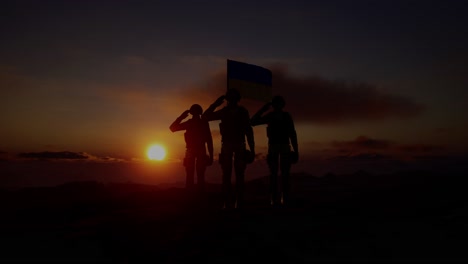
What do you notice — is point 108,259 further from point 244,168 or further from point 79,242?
point 244,168

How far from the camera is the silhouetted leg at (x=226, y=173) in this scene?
924 centimetres

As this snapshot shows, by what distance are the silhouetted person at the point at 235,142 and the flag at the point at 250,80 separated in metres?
1.64

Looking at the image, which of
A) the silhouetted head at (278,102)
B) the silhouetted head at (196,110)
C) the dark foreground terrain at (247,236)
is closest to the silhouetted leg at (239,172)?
the dark foreground terrain at (247,236)

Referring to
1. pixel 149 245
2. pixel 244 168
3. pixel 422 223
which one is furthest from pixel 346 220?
pixel 149 245

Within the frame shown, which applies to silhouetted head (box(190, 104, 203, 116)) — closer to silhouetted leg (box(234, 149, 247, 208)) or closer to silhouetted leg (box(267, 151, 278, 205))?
silhouetted leg (box(234, 149, 247, 208))

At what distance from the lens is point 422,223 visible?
21.9 ft

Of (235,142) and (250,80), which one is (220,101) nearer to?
(235,142)

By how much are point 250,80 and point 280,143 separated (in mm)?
2518

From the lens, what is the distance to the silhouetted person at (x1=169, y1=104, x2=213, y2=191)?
1006cm

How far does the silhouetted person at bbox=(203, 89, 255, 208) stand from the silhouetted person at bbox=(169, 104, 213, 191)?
81 cm

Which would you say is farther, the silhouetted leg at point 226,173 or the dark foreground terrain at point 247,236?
the silhouetted leg at point 226,173

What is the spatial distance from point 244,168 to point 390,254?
15.5ft

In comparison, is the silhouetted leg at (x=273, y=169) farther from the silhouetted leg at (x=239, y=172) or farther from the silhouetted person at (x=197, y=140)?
the silhouetted person at (x=197, y=140)

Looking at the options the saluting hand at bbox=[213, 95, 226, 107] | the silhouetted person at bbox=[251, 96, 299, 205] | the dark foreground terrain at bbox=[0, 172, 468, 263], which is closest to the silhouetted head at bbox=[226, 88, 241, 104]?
the saluting hand at bbox=[213, 95, 226, 107]
